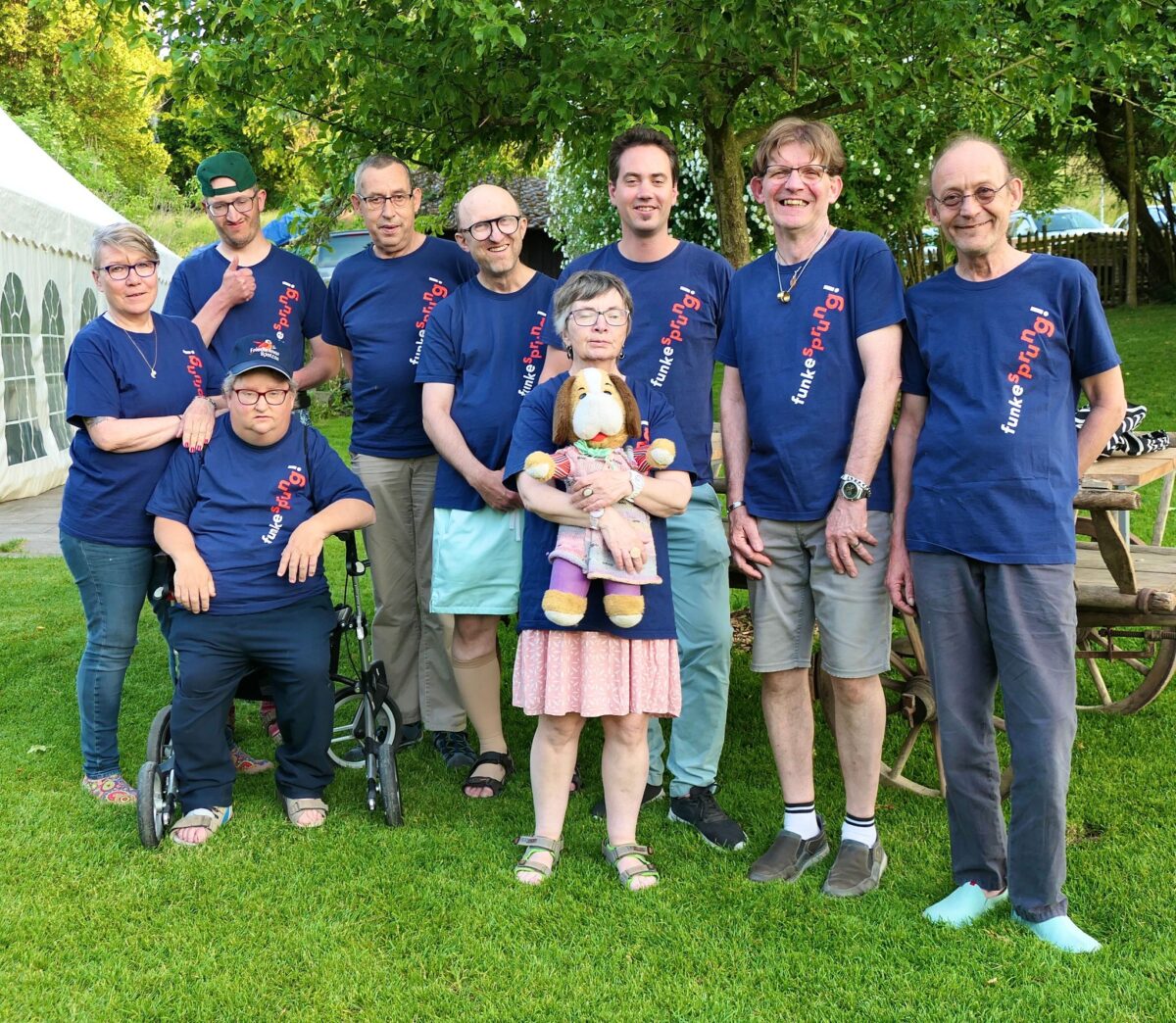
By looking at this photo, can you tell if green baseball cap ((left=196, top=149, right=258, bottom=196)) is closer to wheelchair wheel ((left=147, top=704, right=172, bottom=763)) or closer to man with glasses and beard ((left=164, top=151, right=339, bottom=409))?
man with glasses and beard ((left=164, top=151, right=339, bottom=409))

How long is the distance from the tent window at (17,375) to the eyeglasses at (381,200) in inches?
314

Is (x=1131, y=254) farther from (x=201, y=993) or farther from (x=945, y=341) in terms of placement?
(x=201, y=993)

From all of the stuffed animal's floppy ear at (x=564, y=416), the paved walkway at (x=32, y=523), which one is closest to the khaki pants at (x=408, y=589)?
the stuffed animal's floppy ear at (x=564, y=416)

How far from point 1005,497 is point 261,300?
9.94 ft

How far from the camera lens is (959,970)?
311 cm

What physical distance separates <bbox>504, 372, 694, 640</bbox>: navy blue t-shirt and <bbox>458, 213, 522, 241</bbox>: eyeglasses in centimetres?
74

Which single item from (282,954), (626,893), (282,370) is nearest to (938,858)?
(626,893)

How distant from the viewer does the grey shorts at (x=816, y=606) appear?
11.6ft

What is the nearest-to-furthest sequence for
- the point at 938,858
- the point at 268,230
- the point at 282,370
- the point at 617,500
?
the point at 617,500, the point at 938,858, the point at 282,370, the point at 268,230

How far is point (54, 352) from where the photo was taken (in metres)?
12.8

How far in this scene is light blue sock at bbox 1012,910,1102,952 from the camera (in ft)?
10.4

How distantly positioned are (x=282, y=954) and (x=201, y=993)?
25cm

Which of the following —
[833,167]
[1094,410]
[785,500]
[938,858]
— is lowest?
[938,858]

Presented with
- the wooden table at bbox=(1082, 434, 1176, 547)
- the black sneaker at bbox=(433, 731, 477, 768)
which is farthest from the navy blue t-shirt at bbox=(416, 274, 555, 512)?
the wooden table at bbox=(1082, 434, 1176, 547)
